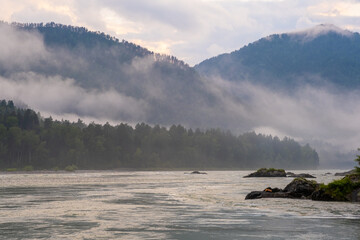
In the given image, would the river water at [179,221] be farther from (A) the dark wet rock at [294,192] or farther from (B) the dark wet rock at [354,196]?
(A) the dark wet rock at [294,192]

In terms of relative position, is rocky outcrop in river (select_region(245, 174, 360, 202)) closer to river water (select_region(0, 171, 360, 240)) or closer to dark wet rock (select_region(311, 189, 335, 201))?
dark wet rock (select_region(311, 189, 335, 201))

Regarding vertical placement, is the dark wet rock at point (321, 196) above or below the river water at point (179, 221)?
above

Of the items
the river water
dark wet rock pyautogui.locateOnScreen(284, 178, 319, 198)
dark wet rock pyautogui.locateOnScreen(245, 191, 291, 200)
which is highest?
dark wet rock pyautogui.locateOnScreen(284, 178, 319, 198)

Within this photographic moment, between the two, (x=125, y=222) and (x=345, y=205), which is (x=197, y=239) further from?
(x=345, y=205)

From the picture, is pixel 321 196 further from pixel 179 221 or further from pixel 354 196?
pixel 179 221

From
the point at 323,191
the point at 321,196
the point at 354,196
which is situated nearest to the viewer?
the point at 354,196

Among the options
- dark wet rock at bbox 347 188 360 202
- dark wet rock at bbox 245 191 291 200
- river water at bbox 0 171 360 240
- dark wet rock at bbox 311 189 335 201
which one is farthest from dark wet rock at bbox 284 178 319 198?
river water at bbox 0 171 360 240

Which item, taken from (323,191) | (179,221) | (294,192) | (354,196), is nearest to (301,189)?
(294,192)

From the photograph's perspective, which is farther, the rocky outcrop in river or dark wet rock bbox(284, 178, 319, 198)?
dark wet rock bbox(284, 178, 319, 198)

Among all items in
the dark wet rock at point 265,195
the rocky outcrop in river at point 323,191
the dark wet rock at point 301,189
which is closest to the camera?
the rocky outcrop in river at point 323,191

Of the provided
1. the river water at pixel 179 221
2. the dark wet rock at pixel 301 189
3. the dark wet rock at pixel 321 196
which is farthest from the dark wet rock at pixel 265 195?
the river water at pixel 179 221

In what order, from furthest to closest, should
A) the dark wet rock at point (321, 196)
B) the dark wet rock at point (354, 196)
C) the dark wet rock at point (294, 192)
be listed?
the dark wet rock at point (294, 192) < the dark wet rock at point (321, 196) < the dark wet rock at point (354, 196)

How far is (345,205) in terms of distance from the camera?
44000 mm

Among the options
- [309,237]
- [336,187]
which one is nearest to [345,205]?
[336,187]
